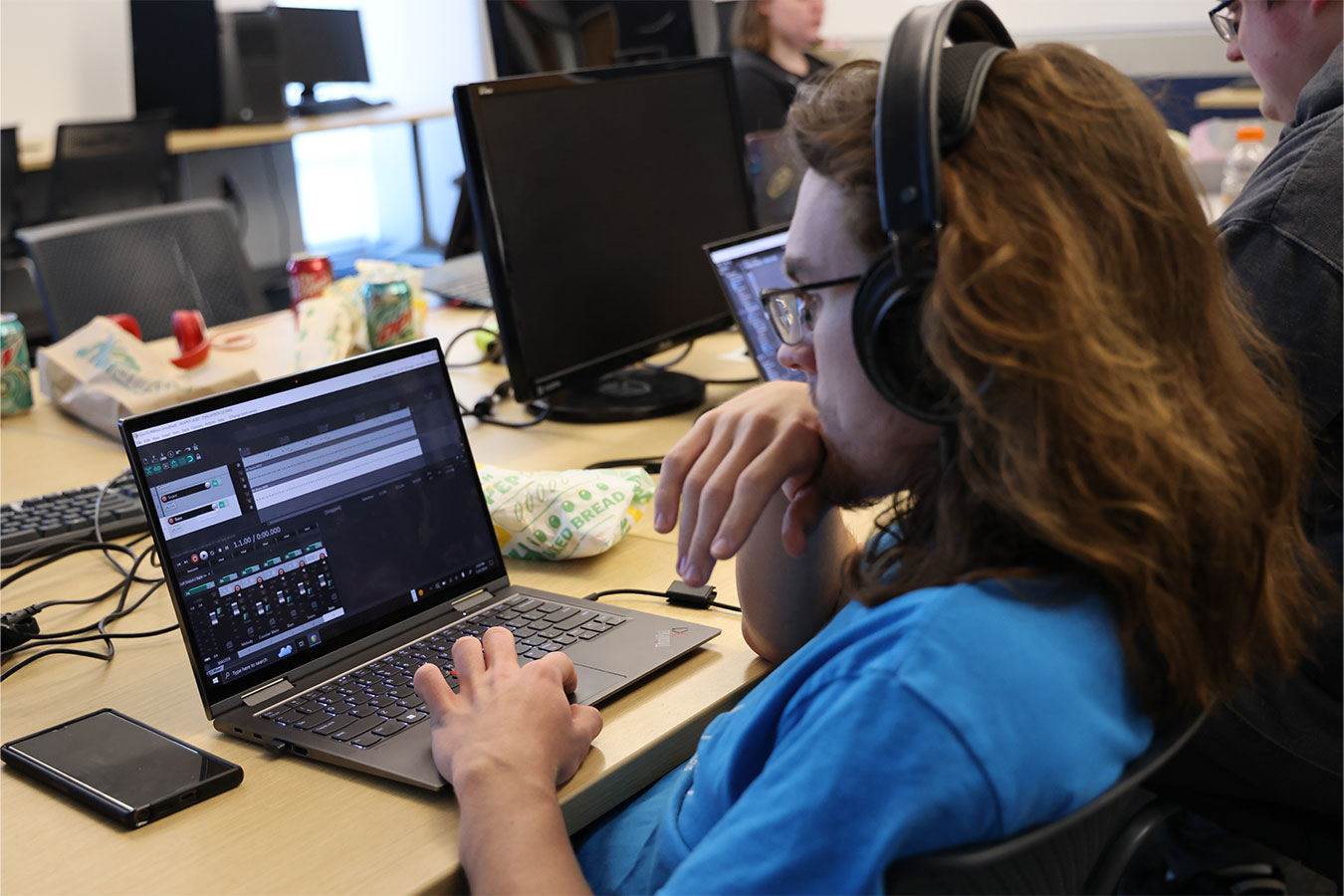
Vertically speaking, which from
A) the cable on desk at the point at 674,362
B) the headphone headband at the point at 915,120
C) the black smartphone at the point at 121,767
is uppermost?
the headphone headband at the point at 915,120

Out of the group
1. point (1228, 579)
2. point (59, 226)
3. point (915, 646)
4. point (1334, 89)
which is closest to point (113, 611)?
point (915, 646)

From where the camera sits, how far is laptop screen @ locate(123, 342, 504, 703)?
0.90 meters

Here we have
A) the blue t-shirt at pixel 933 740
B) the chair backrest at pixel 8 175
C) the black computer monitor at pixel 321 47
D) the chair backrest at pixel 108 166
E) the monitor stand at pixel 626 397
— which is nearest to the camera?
the blue t-shirt at pixel 933 740

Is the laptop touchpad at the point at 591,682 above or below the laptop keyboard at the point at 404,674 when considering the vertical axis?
below

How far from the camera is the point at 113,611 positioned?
1135 millimetres

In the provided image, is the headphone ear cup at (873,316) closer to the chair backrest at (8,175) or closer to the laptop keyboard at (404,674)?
the laptop keyboard at (404,674)

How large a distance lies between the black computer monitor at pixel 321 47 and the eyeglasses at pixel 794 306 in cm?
515

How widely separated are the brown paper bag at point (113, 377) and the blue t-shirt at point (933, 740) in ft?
4.24

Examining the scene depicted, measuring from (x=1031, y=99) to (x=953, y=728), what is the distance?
328mm

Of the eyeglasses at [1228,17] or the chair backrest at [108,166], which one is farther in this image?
the chair backrest at [108,166]

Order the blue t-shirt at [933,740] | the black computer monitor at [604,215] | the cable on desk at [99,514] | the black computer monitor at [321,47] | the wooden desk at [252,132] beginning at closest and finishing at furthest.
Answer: the blue t-shirt at [933,740], the cable on desk at [99,514], the black computer monitor at [604,215], the wooden desk at [252,132], the black computer monitor at [321,47]

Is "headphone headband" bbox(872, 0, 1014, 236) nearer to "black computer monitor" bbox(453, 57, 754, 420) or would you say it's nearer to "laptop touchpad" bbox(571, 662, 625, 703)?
"laptop touchpad" bbox(571, 662, 625, 703)

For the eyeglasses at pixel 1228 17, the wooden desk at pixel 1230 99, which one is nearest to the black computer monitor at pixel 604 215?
the eyeglasses at pixel 1228 17

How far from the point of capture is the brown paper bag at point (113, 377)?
1.70m
